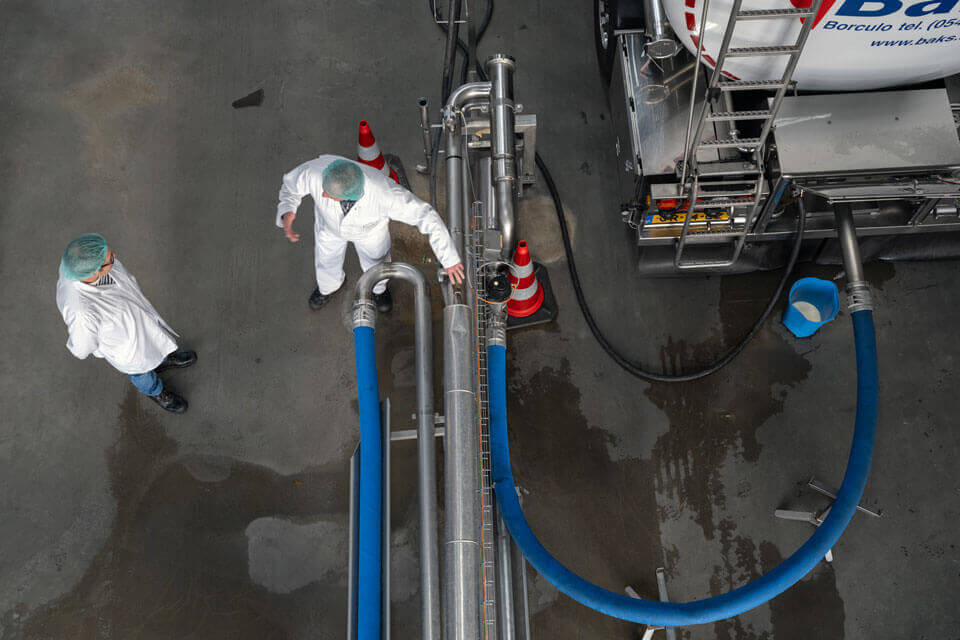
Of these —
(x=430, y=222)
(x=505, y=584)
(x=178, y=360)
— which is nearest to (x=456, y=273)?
(x=430, y=222)

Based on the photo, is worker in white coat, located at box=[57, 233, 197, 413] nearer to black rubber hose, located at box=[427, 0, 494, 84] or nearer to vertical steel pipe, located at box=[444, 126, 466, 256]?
vertical steel pipe, located at box=[444, 126, 466, 256]

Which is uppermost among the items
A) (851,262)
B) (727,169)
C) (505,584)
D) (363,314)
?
(727,169)

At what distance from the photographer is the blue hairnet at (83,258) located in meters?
2.97

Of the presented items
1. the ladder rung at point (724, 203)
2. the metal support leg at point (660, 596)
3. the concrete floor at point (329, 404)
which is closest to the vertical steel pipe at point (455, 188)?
the concrete floor at point (329, 404)

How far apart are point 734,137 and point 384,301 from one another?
229cm

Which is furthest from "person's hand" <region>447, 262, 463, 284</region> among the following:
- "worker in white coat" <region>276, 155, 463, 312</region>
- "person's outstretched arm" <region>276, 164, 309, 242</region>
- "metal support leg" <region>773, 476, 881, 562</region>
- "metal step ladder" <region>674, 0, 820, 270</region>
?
"metal support leg" <region>773, 476, 881, 562</region>

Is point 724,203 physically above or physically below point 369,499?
above

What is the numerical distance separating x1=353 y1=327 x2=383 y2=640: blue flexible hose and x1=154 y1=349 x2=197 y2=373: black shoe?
1.64 meters

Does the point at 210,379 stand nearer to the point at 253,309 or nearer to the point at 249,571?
the point at 253,309

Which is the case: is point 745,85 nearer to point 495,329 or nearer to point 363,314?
point 495,329

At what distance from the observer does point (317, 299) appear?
13.4 ft

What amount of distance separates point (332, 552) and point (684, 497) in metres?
2.13

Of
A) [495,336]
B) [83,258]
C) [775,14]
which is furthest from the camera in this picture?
[495,336]

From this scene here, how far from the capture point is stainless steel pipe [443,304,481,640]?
7.79 feet
